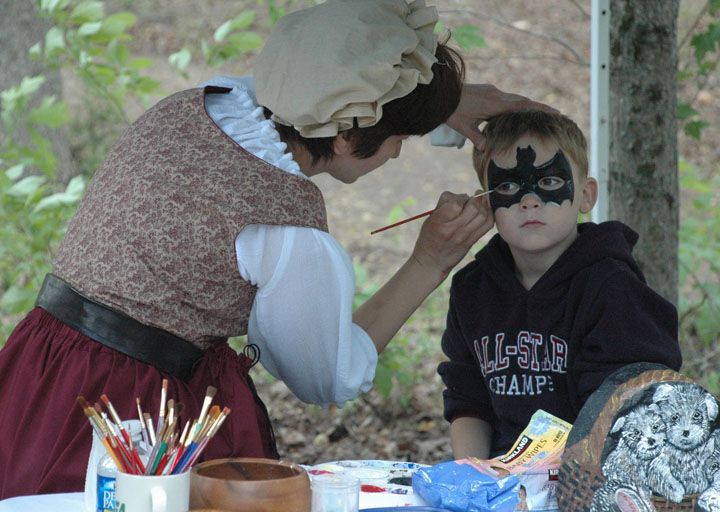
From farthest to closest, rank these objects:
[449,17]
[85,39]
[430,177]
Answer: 1. [449,17]
2. [430,177]
3. [85,39]

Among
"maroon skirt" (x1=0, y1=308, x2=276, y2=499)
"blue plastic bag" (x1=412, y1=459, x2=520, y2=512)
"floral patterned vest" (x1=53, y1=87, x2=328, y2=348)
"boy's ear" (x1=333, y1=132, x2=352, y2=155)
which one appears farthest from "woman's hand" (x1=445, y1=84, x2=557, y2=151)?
"blue plastic bag" (x1=412, y1=459, x2=520, y2=512)

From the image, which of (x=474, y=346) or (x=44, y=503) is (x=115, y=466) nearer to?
(x=44, y=503)

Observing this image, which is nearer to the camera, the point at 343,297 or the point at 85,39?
the point at 343,297

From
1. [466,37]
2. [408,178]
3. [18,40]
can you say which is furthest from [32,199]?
[408,178]

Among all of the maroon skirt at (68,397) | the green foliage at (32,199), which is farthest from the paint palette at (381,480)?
the green foliage at (32,199)

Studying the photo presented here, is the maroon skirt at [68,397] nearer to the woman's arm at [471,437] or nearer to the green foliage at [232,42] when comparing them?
the woman's arm at [471,437]

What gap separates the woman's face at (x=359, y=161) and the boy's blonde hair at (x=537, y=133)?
0.86ft

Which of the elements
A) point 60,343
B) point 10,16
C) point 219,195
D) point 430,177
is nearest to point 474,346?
point 219,195

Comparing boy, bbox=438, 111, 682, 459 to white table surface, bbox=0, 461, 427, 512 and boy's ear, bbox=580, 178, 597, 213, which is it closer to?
boy's ear, bbox=580, 178, 597, 213

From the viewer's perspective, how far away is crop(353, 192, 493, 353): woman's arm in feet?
6.73

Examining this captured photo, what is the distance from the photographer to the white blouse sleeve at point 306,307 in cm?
172

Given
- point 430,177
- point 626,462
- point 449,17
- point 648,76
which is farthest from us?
point 449,17

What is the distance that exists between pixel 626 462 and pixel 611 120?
1704mm

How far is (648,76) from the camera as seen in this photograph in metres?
2.78
